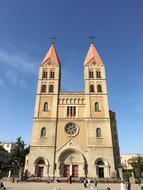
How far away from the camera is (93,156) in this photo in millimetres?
32531

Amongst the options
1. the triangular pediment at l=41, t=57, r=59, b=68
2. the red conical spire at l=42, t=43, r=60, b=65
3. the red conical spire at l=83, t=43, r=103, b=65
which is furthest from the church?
the red conical spire at l=42, t=43, r=60, b=65

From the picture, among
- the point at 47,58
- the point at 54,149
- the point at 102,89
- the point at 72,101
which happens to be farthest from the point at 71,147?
the point at 47,58

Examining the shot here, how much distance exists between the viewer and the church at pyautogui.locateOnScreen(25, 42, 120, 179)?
1270 inches

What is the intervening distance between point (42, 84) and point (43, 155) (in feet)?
52.4

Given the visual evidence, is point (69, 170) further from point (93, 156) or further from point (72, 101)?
point (72, 101)

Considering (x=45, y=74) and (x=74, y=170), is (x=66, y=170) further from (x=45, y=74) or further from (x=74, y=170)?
(x=45, y=74)

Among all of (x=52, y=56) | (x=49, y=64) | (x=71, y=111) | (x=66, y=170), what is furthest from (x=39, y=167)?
(x=52, y=56)

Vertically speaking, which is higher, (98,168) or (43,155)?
(43,155)

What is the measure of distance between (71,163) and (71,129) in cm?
638

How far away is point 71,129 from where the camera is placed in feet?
117

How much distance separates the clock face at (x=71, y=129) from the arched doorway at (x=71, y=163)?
3.30 m

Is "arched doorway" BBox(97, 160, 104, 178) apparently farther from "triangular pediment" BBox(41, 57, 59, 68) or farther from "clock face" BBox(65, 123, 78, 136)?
"triangular pediment" BBox(41, 57, 59, 68)

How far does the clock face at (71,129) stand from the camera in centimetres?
3521

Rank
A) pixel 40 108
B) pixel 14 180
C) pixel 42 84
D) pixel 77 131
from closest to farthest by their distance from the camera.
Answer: pixel 14 180, pixel 77 131, pixel 40 108, pixel 42 84
